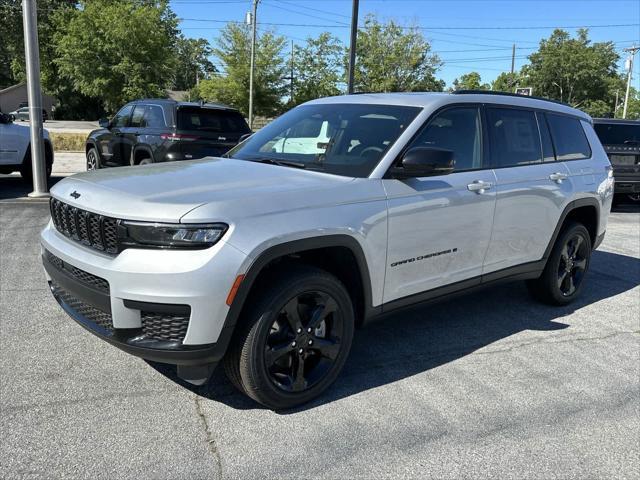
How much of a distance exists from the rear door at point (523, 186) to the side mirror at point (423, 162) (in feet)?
2.99

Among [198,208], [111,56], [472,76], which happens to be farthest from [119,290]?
[472,76]

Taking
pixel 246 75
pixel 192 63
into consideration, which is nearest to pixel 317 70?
pixel 246 75

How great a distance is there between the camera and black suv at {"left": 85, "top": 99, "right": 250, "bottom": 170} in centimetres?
955

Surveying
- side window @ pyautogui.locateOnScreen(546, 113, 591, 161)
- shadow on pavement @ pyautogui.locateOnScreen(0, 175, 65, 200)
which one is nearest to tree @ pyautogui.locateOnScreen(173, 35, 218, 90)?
shadow on pavement @ pyautogui.locateOnScreen(0, 175, 65, 200)

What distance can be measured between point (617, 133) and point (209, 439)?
39.1 feet

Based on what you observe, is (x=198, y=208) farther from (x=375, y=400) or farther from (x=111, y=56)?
(x=111, y=56)

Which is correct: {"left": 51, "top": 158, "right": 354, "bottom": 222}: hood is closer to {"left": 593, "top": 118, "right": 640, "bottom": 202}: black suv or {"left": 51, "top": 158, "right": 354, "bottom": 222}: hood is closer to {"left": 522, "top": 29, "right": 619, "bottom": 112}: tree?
{"left": 593, "top": 118, "right": 640, "bottom": 202}: black suv

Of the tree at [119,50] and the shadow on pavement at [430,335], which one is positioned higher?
the tree at [119,50]

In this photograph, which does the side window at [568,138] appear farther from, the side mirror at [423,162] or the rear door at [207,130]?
the rear door at [207,130]

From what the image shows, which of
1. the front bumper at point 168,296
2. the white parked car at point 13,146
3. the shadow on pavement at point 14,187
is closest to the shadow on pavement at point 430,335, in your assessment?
the front bumper at point 168,296

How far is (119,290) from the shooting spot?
9.05 feet

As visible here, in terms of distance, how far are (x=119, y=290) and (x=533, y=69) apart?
247ft

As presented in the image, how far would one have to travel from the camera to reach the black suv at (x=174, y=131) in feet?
31.3

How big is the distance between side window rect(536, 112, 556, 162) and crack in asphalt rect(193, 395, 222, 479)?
3435mm
